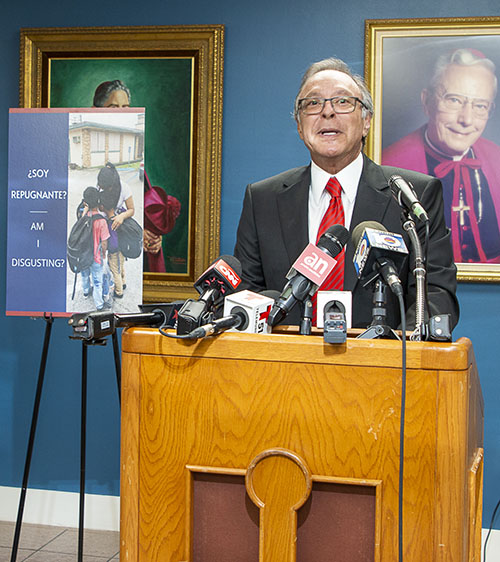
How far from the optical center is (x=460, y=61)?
297 centimetres

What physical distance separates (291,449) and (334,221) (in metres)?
1.03

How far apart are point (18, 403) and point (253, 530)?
2.64 meters

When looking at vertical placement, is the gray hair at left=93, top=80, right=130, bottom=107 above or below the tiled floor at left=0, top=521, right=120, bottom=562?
above

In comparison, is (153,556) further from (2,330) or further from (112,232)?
(2,330)

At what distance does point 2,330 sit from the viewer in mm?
3451

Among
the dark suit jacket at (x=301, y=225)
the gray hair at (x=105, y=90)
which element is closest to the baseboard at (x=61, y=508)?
the dark suit jacket at (x=301, y=225)

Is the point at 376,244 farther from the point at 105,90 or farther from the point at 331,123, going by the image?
the point at 105,90

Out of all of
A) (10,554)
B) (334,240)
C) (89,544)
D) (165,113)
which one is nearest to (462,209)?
(165,113)

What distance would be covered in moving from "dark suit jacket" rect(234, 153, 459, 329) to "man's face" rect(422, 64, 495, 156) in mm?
975

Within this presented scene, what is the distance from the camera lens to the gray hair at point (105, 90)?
10.7 ft

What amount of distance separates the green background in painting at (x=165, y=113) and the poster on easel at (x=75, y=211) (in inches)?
23.5

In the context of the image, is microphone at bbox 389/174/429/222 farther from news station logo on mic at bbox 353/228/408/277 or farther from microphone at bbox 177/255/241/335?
microphone at bbox 177/255/241/335

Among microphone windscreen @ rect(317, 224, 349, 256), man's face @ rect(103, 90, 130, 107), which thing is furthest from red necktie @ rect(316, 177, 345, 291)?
man's face @ rect(103, 90, 130, 107)

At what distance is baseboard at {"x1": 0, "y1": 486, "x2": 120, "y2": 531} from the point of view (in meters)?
3.37
